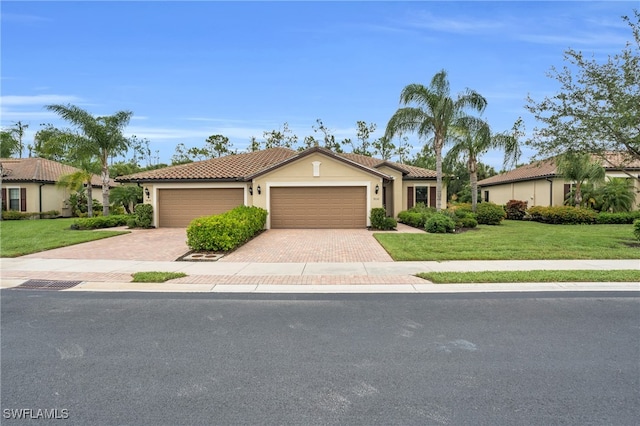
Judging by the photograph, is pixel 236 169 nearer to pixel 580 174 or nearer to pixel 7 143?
pixel 580 174

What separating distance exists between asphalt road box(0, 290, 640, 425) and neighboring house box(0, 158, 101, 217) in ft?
92.0

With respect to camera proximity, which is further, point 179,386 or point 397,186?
point 397,186

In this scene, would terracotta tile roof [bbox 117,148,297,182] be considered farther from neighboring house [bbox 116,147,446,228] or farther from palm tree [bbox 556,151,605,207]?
palm tree [bbox 556,151,605,207]

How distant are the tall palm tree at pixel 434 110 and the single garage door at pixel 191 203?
384 inches

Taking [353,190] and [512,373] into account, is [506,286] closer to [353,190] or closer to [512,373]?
[512,373]

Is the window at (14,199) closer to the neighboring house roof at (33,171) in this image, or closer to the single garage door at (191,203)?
the neighboring house roof at (33,171)

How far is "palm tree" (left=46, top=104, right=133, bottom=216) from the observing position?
22453 millimetres

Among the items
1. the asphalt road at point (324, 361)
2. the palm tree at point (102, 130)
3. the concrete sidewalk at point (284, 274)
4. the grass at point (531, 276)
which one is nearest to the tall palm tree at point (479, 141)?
the concrete sidewalk at point (284, 274)

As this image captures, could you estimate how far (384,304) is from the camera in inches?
263

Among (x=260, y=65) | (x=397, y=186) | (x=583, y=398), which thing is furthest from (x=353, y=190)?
(x=583, y=398)

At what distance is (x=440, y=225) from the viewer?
702 inches

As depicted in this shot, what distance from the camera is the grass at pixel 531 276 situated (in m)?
8.27

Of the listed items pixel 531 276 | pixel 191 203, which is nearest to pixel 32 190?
pixel 191 203

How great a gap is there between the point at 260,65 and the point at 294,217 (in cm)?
900
